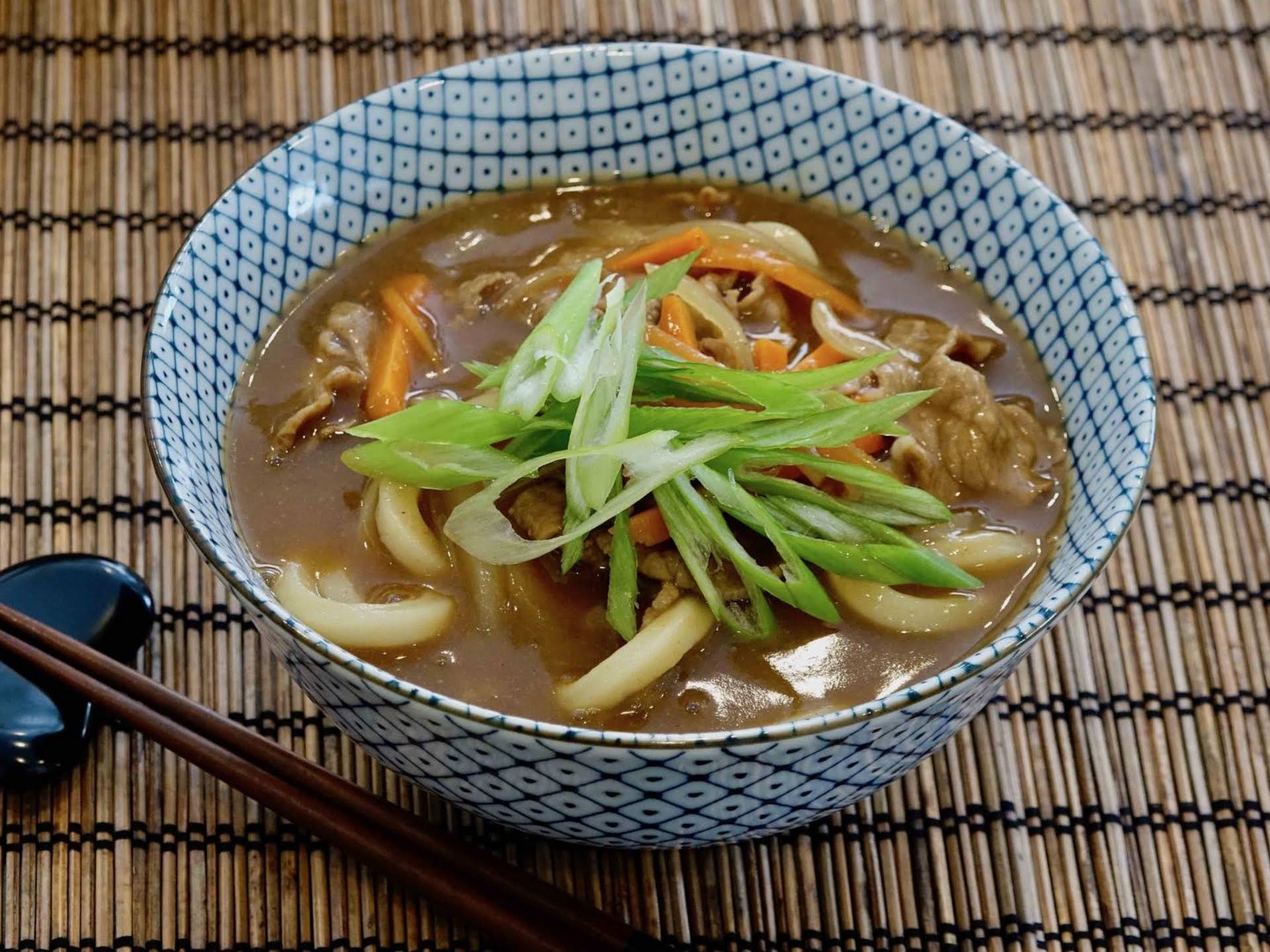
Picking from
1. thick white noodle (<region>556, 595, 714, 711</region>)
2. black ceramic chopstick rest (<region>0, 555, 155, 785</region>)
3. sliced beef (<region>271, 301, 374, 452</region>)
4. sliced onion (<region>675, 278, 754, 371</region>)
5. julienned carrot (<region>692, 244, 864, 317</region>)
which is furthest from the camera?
julienned carrot (<region>692, 244, 864, 317</region>)

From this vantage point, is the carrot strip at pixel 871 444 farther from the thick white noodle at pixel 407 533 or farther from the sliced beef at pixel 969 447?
the thick white noodle at pixel 407 533

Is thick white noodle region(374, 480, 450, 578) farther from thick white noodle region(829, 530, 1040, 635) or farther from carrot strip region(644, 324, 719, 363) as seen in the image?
thick white noodle region(829, 530, 1040, 635)

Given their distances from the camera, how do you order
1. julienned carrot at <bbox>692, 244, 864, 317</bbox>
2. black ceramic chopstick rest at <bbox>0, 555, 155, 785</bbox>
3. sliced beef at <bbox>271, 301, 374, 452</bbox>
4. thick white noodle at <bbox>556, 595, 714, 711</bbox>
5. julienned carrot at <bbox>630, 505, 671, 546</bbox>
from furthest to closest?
1. julienned carrot at <bbox>692, 244, 864, 317</bbox>
2. sliced beef at <bbox>271, 301, 374, 452</bbox>
3. black ceramic chopstick rest at <bbox>0, 555, 155, 785</bbox>
4. julienned carrot at <bbox>630, 505, 671, 546</bbox>
5. thick white noodle at <bbox>556, 595, 714, 711</bbox>

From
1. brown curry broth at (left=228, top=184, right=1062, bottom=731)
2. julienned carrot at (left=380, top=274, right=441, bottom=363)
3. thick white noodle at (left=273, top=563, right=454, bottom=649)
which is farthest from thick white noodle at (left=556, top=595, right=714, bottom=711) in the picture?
julienned carrot at (left=380, top=274, right=441, bottom=363)

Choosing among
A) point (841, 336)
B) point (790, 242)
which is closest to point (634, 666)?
point (841, 336)

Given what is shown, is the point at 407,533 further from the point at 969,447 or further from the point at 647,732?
the point at 969,447

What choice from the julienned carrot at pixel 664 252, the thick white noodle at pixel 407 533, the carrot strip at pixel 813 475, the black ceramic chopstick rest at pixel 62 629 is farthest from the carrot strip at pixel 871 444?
the black ceramic chopstick rest at pixel 62 629

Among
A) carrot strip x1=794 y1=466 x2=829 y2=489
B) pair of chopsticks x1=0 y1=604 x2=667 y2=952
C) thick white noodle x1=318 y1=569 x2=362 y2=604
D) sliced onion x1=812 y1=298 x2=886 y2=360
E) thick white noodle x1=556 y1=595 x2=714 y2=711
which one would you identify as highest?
sliced onion x1=812 y1=298 x2=886 y2=360
